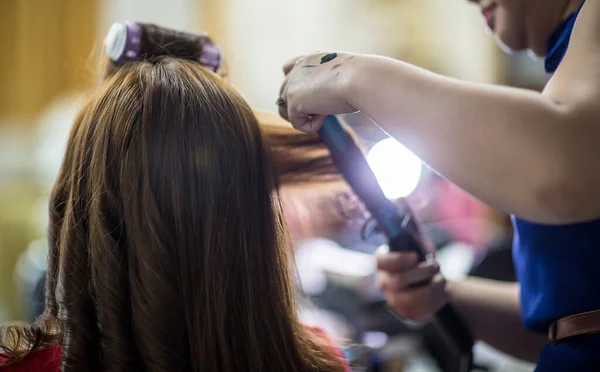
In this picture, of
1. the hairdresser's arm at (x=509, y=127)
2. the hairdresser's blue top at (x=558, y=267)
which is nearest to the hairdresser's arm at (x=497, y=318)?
the hairdresser's blue top at (x=558, y=267)

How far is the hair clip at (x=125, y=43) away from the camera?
68 cm

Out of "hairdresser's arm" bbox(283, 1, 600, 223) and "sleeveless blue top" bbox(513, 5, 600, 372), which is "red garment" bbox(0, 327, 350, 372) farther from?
"sleeveless blue top" bbox(513, 5, 600, 372)

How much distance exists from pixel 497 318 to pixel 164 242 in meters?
0.57

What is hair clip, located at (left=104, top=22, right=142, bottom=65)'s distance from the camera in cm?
68

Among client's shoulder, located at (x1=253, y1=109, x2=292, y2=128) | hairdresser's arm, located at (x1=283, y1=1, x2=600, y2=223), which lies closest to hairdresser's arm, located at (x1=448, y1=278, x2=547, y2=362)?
client's shoulder, located at (x1=253, y1=109, x2=292, y2=128)

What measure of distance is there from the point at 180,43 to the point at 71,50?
2063 millimetres

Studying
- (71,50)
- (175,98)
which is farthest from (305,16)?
(175,98)

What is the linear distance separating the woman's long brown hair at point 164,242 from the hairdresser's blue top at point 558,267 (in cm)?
26

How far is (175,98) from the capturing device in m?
0.61

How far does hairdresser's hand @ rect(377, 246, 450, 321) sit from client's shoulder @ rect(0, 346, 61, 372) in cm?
45

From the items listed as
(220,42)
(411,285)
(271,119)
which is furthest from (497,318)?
(220,42)

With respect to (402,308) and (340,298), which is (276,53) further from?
(402,308)

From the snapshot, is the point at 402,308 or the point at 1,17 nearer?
the point at 402,308

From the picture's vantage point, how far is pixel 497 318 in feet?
3.06
